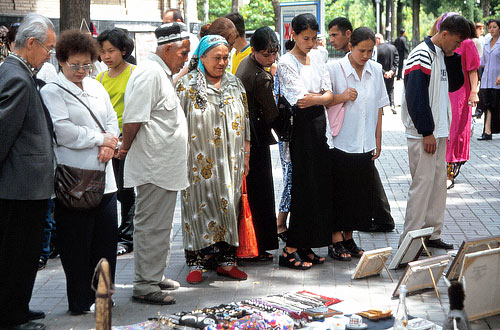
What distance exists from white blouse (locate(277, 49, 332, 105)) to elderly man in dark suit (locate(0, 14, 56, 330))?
2.07 metres

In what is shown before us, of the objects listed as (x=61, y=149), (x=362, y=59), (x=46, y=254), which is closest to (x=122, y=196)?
(x=46, y=254)

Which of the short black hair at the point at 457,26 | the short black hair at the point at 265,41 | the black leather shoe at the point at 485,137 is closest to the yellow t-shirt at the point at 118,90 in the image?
the short black hair at the point at 265,41

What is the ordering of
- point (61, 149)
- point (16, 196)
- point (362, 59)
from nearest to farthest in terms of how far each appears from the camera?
point (16, 196) → point (61, 149) → point (362, 59)

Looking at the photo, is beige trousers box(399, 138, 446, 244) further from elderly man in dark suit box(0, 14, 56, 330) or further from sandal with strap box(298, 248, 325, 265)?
elderly man in dark suit box(0, 14, 56, 330)

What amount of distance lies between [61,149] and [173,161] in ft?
2.68

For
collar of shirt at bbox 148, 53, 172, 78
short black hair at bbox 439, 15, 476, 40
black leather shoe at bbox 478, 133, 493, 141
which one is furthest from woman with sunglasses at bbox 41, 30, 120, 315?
black leather shoe at bbox 478, 133, 493, 141

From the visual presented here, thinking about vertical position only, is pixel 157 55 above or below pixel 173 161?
above

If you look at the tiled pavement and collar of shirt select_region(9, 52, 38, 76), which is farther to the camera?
the tiled pavement

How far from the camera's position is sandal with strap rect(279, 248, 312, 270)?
21.5 ft

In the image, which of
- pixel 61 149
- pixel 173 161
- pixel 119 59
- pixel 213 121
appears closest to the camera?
pixel 61 149

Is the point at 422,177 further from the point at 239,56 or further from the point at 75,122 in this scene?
the point at 75,122

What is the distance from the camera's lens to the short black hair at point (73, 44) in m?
5.09

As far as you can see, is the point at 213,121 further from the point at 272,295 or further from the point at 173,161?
the point at 272,295

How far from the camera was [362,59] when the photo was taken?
651 centimetres
